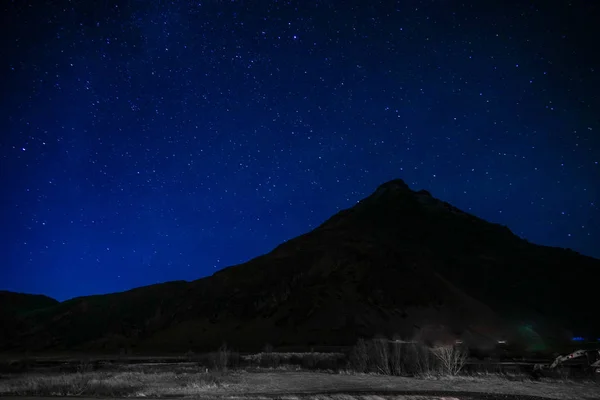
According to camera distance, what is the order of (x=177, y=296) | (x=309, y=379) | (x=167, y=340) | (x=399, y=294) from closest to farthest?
(x=309, y=379) < (x=167, y=340) < (x=399, y=294) < (x=177, y=296)

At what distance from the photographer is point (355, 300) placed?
286ft

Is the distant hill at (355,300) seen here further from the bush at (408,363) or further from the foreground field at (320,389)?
the foreground field at (320,389)

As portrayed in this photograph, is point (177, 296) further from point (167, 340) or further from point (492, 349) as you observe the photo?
point (492, 349)

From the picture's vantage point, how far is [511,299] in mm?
94562

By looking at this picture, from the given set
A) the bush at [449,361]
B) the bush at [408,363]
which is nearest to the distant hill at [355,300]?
the bush at [408,363]

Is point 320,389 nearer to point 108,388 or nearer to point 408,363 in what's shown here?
point 108,388

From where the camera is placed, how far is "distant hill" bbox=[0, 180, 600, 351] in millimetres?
81188

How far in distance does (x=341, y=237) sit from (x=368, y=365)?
7476 cm

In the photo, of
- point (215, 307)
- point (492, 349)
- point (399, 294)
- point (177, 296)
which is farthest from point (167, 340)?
point (492, 349)

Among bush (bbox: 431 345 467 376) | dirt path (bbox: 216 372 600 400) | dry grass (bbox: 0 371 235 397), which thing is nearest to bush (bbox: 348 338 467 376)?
bush (bbox: 431 345 467 376)

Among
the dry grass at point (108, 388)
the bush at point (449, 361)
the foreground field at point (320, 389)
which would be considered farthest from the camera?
the bush at point (449, 361)

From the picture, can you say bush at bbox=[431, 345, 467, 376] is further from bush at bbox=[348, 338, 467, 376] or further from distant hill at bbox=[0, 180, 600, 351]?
distant hill at bbox=[0, 180, 600, 351]

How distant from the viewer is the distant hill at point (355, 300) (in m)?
81.2

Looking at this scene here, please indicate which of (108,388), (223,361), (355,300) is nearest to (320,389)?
(108,388)
